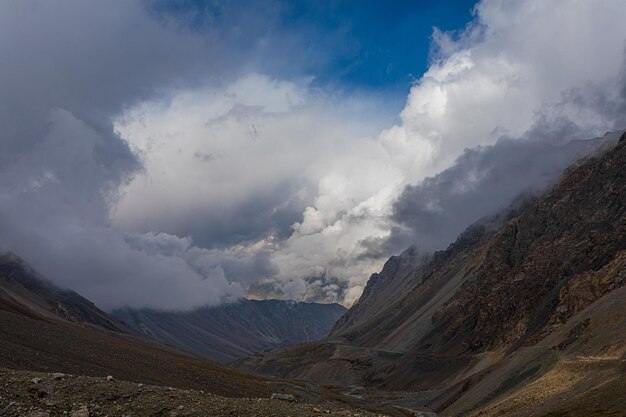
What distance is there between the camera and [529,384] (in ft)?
274

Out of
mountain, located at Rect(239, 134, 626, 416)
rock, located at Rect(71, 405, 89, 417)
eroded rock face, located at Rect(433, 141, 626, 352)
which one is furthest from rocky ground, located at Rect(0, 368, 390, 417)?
eroded rock face, located at Rect(433, 141, 626, 352)

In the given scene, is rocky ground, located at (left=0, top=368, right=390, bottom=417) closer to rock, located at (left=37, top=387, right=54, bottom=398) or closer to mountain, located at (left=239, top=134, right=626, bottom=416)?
rock, located at (left=37, top=387, right=54, bottom=398)

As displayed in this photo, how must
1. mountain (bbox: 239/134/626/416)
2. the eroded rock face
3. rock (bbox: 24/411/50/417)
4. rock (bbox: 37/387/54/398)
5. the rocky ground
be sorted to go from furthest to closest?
the eroded rock face
mountain (bbox: 239/134/626/416)
rock (bbox: 37/387/54/398)
the rocky ground
rock (bbox: 24/411/50/417)

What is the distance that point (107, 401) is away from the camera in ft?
86.1

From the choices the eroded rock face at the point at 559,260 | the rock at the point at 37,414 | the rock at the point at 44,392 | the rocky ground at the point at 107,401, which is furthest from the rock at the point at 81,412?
the eroded rock face at the point at 559,260

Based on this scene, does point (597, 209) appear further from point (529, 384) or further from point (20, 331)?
point (20, 331)

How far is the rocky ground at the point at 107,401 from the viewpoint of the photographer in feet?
82.6

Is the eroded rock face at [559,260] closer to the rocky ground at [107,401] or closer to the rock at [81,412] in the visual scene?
the rocky ground at [107,401]

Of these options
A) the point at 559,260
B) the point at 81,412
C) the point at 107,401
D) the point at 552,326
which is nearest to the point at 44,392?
the point at 81,412

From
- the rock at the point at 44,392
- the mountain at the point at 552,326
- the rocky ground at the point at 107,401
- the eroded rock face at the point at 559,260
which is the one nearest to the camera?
the rocky ground at the point at 107,401

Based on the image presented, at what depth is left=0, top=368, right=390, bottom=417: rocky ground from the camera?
25.2 meters

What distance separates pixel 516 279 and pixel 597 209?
3348 centimetres

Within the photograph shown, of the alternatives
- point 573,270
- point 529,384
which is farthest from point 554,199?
point 529,384

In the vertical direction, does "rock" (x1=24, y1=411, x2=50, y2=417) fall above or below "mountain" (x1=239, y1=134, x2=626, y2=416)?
below
